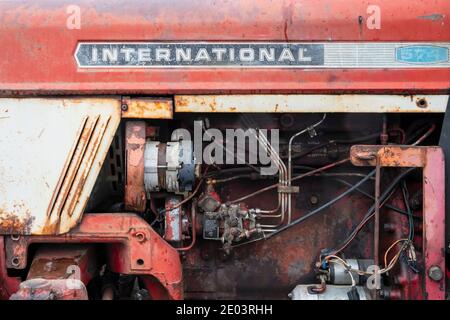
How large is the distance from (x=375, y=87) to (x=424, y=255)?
0.81m

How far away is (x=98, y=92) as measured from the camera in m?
2.61

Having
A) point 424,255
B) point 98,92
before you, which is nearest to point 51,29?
point 98,92

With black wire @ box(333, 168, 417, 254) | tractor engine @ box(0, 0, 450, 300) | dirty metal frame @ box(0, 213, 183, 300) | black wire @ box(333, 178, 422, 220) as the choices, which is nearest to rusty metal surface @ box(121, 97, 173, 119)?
tractor engine @ box(0, 0, 450, 300)

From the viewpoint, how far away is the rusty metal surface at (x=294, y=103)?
2623 mm

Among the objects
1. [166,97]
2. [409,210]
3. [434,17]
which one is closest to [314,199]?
[409,210]

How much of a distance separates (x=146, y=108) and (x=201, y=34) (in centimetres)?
43

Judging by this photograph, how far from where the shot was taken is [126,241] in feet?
8.57

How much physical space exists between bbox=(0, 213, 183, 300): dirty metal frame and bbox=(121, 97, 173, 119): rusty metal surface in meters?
0.47

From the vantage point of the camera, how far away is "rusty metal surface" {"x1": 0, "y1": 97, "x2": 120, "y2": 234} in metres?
2.57

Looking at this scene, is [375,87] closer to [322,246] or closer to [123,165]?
[322,246]

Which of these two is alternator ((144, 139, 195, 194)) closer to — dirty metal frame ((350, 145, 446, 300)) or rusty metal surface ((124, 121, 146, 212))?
rusty metal surface ((124, 121, 146, 212))

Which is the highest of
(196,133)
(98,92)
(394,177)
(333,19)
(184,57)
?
(333,19)

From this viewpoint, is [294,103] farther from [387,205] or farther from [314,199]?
[387,205]
